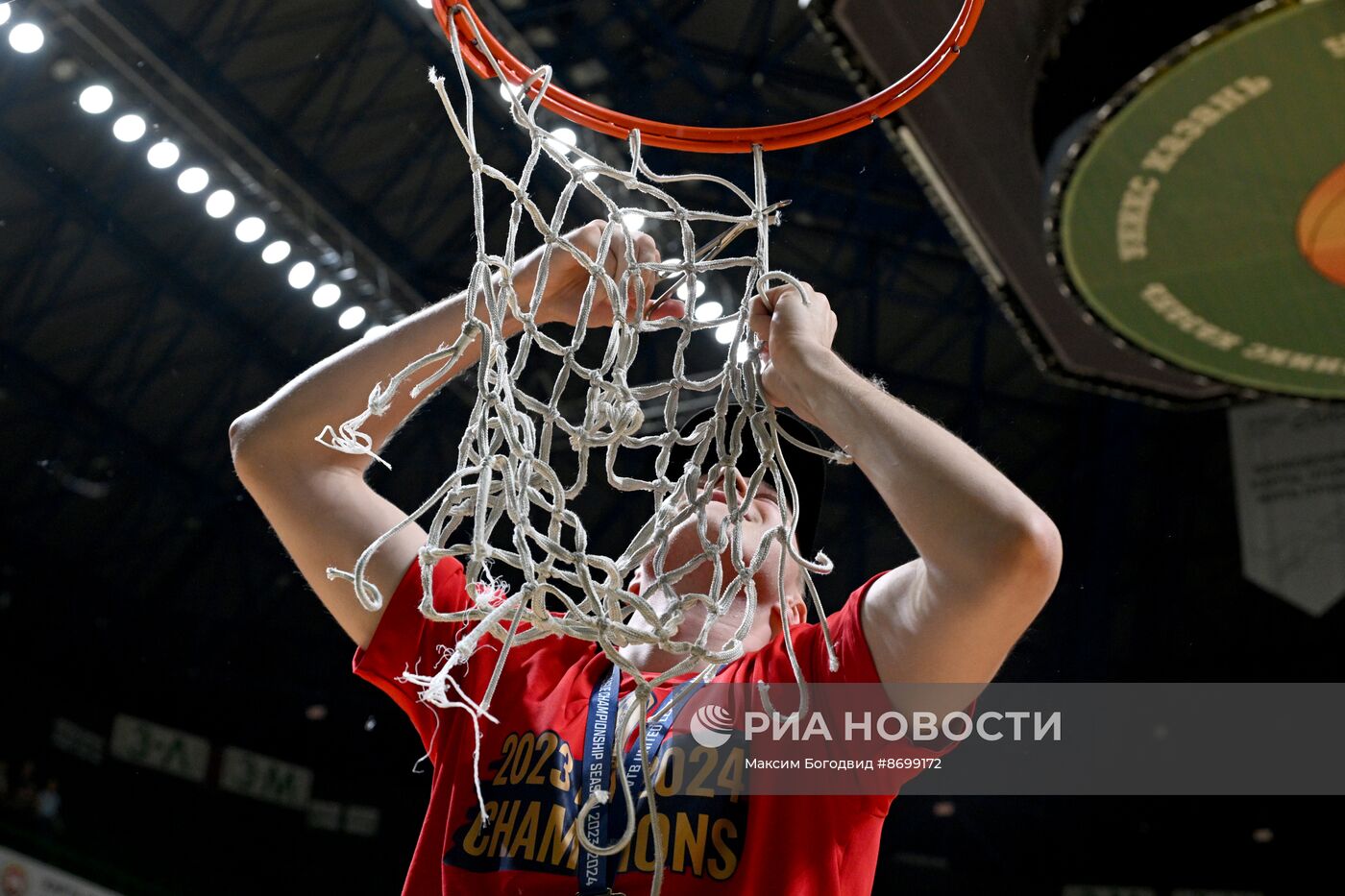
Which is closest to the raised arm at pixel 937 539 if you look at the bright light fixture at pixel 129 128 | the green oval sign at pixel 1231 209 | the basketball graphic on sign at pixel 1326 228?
the green oval sign at pixel 1231 209

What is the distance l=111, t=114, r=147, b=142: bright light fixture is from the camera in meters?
4.61

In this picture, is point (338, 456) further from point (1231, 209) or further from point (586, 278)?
point (1231, 209)

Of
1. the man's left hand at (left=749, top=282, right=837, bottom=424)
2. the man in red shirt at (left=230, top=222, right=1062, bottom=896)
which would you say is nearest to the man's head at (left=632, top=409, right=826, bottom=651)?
the man in red shirt at (left=230, top=222, right=1062, bottom=896)

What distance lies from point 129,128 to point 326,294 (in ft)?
3.12

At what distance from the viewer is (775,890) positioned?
1.25 metres

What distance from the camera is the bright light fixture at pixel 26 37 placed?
427 cm

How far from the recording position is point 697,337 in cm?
446

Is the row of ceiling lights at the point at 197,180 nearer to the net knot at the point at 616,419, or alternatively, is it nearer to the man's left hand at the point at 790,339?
the man's left hand at the point at 790,339

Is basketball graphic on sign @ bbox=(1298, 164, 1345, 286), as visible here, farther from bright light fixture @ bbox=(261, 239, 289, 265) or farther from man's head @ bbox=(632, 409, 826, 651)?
bright light fixture @ bbox=(261, 239, 289, 265)

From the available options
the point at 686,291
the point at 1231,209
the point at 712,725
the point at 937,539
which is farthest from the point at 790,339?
the point at 1231,209

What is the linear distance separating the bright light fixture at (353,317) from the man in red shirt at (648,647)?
12.4 ft

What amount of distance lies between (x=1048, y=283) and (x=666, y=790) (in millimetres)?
A: 1461

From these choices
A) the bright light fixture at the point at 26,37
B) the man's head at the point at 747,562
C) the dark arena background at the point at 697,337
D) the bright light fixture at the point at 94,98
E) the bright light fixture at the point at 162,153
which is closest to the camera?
the man's head at the point at 747,562

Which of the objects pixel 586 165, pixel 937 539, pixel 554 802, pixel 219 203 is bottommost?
pixel 554 802
